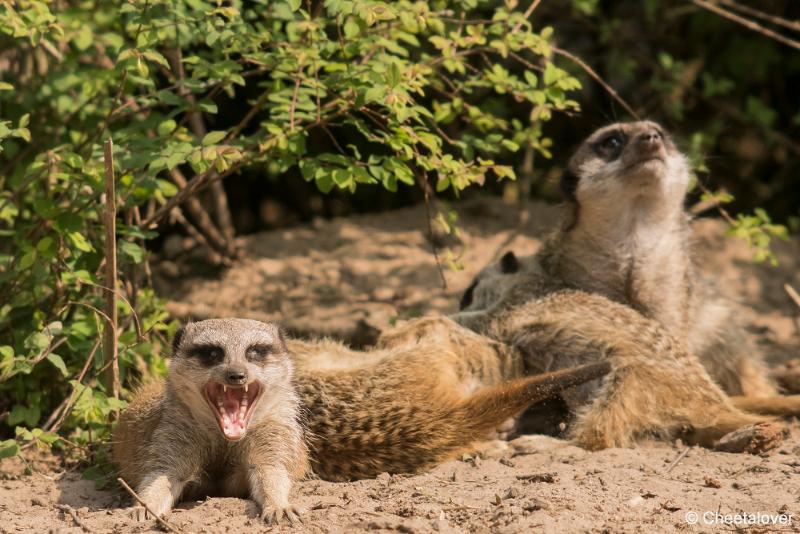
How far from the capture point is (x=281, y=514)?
3186 mm

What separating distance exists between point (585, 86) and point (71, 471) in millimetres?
4785

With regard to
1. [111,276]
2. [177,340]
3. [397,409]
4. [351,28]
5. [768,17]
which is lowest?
[397,409]

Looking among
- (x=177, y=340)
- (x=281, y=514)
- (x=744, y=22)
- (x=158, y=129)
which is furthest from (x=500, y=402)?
(x=744, y=22)

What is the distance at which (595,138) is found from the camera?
4953 millimetres

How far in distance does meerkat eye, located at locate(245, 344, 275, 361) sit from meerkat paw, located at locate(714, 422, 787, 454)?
171 cm

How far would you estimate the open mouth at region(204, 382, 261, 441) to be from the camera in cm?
348

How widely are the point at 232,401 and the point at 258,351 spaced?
0.21 meters

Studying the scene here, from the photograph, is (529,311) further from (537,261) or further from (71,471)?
(71,471)

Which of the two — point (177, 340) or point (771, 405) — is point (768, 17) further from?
point (177, 340)

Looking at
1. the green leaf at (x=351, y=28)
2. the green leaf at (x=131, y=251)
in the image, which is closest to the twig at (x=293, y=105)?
the green leaf at (x=351, y=28)

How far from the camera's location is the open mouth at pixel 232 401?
348 centimetres

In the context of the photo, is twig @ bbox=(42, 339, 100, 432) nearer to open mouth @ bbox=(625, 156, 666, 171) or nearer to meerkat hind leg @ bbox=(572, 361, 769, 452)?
meerkat hind leg @ bbox=(572, 361, 769, 452)

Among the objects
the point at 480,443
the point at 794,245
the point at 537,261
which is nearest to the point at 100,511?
the point at 480,443

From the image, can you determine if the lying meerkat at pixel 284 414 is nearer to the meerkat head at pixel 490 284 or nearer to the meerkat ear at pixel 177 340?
the meerkat ear at pixel 177 340
